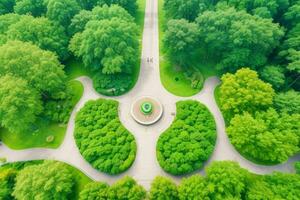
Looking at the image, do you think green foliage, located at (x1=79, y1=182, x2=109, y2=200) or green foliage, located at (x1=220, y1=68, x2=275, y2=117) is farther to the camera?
green foliage, located at (x1=220, y1=68, x2=275, y2=117)

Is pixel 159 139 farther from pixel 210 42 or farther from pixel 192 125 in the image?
pixel 210 42

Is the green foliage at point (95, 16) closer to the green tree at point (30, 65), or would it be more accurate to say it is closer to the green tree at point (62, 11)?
the green tree at point (62, 11)

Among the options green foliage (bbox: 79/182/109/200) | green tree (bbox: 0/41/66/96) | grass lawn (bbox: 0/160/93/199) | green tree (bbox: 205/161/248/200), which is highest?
green tree (bbox: 0/41/66/96)

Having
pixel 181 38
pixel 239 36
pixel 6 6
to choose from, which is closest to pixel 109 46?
pixel 181 38

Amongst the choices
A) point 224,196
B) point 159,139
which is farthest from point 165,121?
→ point 224,196

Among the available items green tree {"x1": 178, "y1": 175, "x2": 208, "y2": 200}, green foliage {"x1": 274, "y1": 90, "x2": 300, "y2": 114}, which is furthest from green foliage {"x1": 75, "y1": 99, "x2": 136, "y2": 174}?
green foliage {"x1": 274, "y1": 90, "x2": 300, "y2": 114}

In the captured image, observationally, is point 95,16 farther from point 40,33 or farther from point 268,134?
point 268,134

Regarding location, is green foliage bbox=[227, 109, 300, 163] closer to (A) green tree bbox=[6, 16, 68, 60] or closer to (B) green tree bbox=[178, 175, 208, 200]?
(B) green tree bbox=[178, 175, 208, 200]
